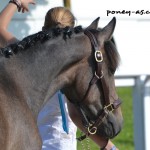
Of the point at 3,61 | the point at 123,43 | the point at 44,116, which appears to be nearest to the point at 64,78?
the point at 3,61

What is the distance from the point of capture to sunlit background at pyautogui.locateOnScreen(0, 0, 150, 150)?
5.22 metres

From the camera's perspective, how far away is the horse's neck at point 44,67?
3.25m

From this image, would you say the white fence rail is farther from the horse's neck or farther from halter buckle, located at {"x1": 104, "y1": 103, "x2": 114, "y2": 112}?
the horse's neck

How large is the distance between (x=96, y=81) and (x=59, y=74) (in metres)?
0.20

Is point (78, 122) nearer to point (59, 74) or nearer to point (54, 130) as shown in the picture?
point (54, 130)

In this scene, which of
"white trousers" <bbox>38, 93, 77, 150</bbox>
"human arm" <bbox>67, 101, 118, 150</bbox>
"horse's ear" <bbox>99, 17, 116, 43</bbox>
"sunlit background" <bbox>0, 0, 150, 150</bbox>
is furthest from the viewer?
"sunlit background" <bbox>0, 0, 150, 150</bbox>

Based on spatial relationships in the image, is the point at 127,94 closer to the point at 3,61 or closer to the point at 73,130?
the point at 73,130

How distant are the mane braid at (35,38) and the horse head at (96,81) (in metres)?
0.10

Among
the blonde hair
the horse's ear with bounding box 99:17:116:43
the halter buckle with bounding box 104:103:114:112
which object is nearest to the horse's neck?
the horse's ear with bounding box 99:17:116:43

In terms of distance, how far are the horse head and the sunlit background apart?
1.70 metres

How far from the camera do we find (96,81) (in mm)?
3357

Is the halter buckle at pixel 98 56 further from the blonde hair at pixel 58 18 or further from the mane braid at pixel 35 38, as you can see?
the blonde hair at pixel 58 18

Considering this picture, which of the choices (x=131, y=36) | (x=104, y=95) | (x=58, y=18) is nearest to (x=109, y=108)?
(x=104, y=95)

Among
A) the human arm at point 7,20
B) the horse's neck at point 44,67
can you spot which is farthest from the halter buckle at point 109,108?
the human arm at point 7,20
